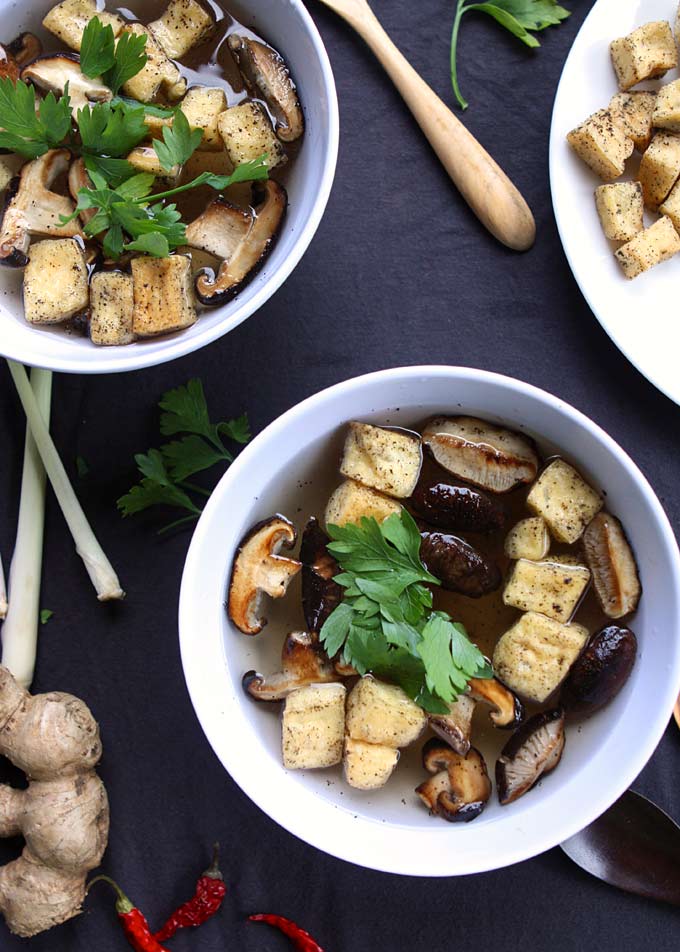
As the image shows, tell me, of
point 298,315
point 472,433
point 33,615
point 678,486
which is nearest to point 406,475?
point 472,433

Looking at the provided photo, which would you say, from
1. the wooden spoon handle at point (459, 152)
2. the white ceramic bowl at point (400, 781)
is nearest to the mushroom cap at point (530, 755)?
the white ceramic bowl at point (400, 781)

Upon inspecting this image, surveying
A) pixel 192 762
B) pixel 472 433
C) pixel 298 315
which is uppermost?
pixel 472 433

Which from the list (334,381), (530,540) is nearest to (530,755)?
(530,540)

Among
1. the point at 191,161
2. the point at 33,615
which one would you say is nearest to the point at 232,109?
the point at 191,161

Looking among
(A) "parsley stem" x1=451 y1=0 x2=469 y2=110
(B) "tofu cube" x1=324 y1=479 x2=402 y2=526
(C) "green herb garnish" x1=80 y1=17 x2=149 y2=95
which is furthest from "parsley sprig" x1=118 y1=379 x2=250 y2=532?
(A) "parsley stem" x1=451 y1=0 x2=469 y2=110

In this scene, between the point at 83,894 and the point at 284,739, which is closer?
the point at 284,739

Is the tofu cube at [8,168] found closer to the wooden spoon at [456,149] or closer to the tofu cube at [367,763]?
the wooden spoon at [456,149]

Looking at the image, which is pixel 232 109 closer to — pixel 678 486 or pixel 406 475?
pixel 406 475

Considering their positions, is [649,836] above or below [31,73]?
below
